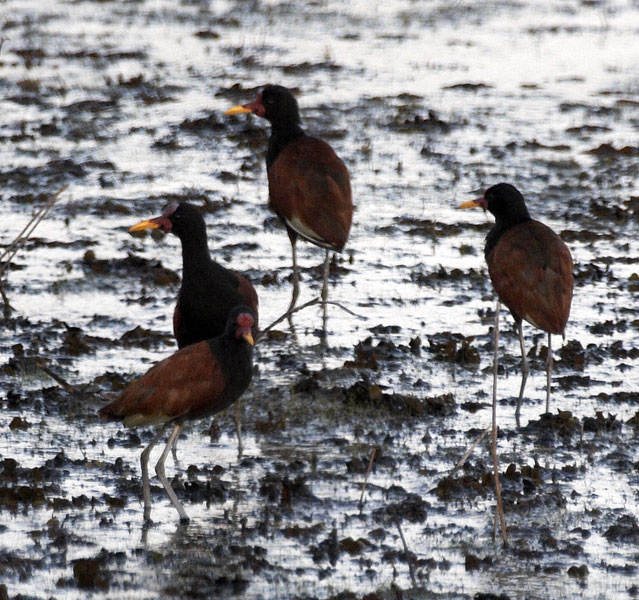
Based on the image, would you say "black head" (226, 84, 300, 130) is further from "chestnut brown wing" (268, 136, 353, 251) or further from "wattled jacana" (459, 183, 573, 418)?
"wattled jacana" (459, 183, 573, 418)

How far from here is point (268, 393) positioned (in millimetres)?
7867

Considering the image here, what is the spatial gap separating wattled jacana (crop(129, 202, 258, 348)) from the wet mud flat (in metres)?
0.64

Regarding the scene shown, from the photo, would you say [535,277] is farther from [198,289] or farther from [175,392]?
[175,392]

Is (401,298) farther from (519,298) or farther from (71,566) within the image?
(71,566)

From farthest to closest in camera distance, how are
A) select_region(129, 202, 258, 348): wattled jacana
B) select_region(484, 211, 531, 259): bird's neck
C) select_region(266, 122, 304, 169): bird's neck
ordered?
select_region(266, 122, 304, 169): bird's neck
select_region(484, 211, 531, 259): bird's neck
select_region(129, 202, 258, 348): wattled jacana

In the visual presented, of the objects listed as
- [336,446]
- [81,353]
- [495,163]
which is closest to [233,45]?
[495,163]

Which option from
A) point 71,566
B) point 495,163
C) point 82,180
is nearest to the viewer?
point 71,566

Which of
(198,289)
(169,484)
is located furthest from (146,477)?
(198,289)

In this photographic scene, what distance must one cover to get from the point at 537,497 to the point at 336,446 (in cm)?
119

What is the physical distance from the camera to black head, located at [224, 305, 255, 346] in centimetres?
600

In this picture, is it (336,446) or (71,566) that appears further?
(336,446)

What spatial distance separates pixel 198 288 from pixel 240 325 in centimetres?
94

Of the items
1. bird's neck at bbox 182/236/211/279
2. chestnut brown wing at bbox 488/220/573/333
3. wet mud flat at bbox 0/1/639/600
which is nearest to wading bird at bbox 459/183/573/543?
chestnut brown wing at bbox 488/220/573/333

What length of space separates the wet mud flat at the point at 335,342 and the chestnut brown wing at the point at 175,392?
0.48 metres
